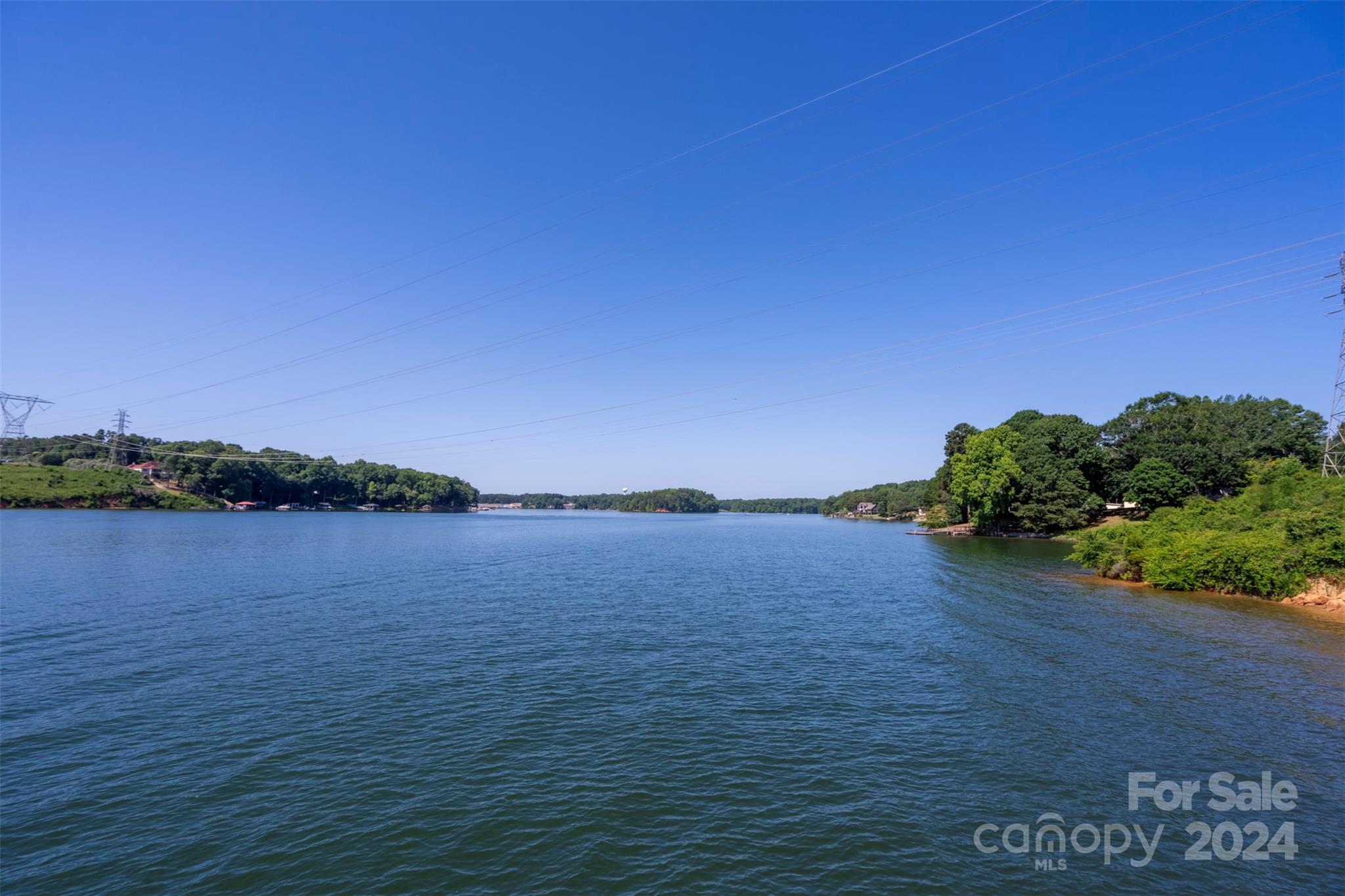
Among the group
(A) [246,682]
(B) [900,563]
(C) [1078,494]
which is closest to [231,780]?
(A) [246,682]

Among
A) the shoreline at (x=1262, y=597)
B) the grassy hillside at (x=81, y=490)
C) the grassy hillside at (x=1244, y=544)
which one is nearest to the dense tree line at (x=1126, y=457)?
the grassy hillside at (x=1244, y=544)

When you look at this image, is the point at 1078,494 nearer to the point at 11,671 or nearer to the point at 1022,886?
the point at 1022,886

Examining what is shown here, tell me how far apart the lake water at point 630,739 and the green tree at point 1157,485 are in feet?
191

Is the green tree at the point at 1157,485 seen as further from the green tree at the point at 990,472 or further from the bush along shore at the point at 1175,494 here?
the green tree at the point at 990,472

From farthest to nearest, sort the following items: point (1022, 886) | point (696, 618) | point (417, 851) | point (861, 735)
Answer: point (696, 618) → point (861, 735) → point (417, 851) → point (1022, 886)

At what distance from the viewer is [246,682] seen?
2042cm

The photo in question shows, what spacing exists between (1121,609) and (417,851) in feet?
136

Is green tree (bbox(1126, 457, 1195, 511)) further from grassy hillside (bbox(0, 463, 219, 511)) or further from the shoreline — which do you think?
grassy hillside (bbox(0, 463, 219, 511))

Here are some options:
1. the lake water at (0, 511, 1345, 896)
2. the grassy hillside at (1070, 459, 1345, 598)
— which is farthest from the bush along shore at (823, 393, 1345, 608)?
the lake water at (0, 511, 1345, 896)

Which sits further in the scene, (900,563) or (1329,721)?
(900,563)

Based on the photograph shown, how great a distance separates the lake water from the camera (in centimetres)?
1093

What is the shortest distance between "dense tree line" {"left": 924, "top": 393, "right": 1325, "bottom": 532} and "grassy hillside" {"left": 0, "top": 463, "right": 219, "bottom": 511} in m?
201

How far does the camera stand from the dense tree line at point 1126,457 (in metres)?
85.0

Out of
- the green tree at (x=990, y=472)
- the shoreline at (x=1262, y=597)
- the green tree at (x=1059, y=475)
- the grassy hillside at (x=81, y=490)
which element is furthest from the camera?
the grassy hillside at (x=81, y=490)
